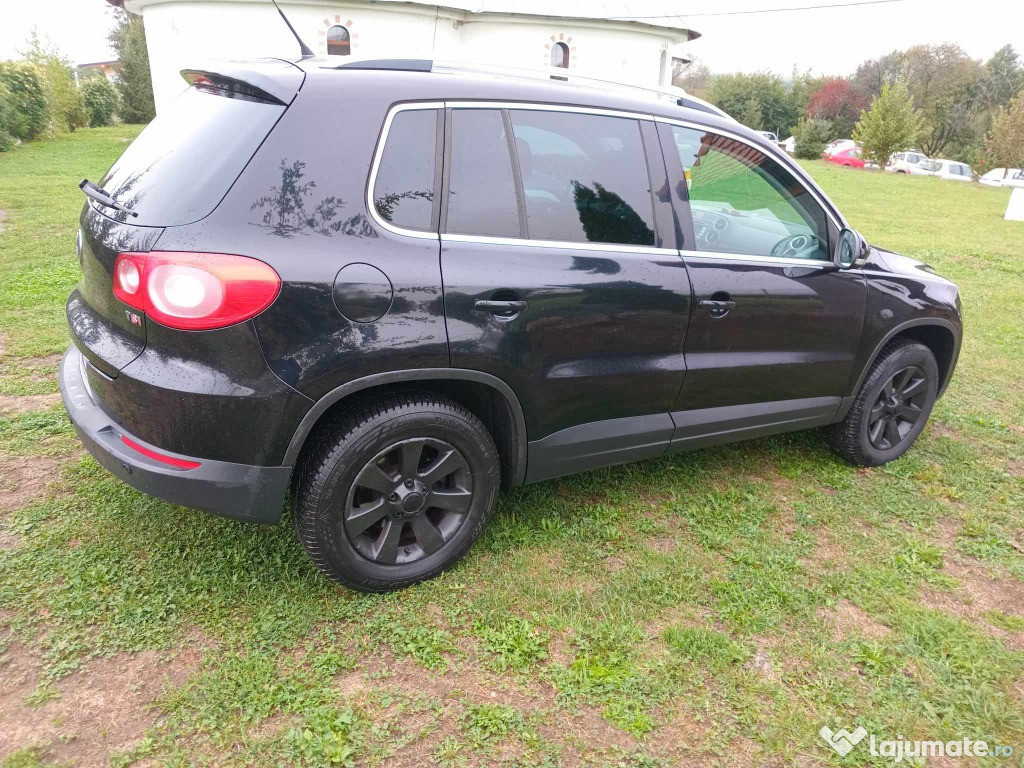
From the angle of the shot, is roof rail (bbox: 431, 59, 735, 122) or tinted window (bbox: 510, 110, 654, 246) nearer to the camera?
tinted window (bbox: 510, 110, 654, 246)

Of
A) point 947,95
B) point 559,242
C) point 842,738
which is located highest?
point 947,95

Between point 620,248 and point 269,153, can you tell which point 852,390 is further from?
point 269,153

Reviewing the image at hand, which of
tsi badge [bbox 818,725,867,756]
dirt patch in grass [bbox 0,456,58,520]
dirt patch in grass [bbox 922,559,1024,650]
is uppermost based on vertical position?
dirt patch in grass [bbox 0,456,58,520]

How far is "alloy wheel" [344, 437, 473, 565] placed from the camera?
2684 millimetres

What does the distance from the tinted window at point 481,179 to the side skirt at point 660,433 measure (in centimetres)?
90

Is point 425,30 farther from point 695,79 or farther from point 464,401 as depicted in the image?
point 695,79

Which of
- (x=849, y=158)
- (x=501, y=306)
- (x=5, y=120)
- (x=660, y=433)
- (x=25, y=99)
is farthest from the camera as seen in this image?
(x=849, y=158)

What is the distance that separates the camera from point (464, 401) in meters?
2.94

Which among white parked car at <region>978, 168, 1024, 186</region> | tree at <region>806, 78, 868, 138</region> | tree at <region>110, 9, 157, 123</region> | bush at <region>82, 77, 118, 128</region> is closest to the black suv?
bush at <region>82, 77, 118, 128</region>

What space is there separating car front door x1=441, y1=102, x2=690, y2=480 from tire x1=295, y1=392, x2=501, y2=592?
243 millimetres

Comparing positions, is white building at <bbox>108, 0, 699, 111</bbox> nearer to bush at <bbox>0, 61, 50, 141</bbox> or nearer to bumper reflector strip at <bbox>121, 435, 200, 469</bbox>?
bush at <bbox>0, 61, 50, 141</bbox>

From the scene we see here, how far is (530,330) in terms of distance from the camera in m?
2.75

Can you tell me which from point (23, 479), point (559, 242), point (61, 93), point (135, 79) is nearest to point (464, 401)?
point (559, 242)

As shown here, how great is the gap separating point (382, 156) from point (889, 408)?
318cm
